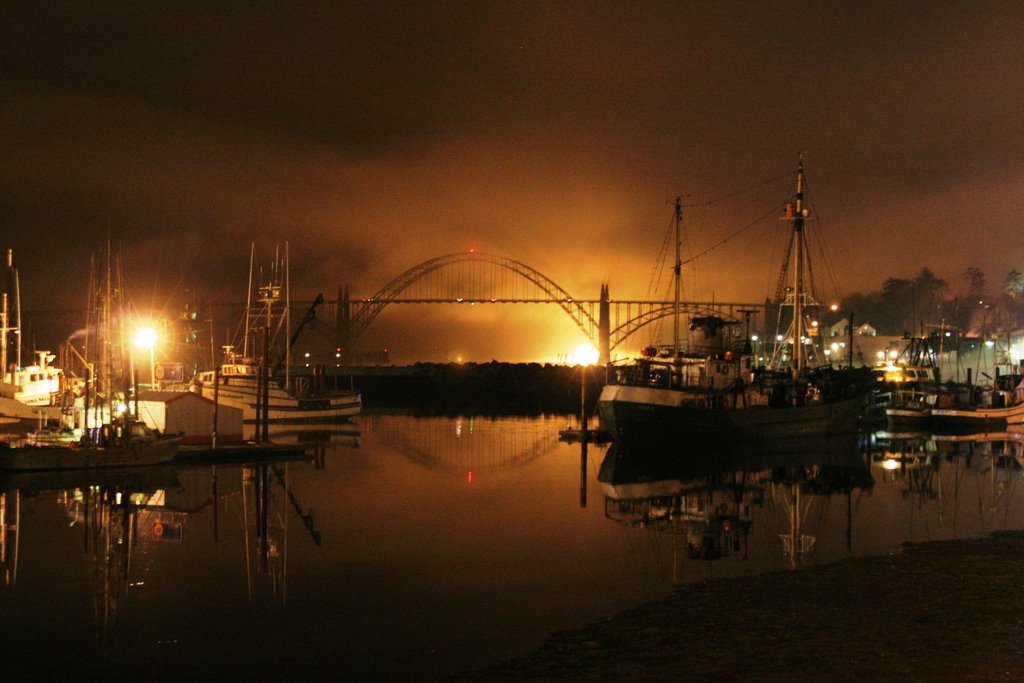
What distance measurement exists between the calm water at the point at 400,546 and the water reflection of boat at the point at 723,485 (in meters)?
0.15

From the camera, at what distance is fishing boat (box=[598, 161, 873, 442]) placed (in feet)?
156

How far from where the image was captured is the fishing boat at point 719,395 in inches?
1869

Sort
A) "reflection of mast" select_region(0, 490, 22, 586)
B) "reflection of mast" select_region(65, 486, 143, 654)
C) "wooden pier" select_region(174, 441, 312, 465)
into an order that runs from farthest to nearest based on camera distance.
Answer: "wooden pier" select_region(174, 441, 312, 465) < "reflection of mast" select_region(0, 490, 22, 586) < "reflection of mast" select_region(65, 486, 143, 654)

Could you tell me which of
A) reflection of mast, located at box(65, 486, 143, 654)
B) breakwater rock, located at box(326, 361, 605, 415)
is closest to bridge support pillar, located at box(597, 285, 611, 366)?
breakwater rock, located at box(326, 361, 605, 415)

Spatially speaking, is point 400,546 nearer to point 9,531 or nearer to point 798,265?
point 9,531

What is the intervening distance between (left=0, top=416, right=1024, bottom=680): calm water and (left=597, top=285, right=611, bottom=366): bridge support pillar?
90.9 m

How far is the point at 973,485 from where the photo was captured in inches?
1328

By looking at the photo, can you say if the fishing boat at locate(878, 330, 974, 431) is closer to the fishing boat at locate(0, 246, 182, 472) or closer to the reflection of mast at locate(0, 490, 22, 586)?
the fishing boat at locate(0, 246, 182, 472)

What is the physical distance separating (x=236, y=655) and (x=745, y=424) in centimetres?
3821

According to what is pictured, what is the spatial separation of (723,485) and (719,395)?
17.0 metres

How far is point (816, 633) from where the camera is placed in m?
14.2

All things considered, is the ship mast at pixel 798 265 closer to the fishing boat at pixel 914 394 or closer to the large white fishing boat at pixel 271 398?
the fishing boat at pixel 914 394

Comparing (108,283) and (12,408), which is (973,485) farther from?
(12,408)

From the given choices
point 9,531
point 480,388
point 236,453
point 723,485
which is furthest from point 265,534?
point 480,388
